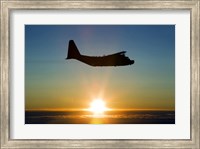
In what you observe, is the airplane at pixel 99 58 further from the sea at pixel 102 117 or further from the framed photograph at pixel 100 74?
the sea at pixel 102 117

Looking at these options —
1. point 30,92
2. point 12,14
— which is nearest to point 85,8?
Answer: point 12,14

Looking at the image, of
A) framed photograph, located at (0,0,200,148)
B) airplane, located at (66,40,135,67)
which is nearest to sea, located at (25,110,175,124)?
framed photograph, located at (0,0,200,148)

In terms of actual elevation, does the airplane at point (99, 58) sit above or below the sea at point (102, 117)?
above

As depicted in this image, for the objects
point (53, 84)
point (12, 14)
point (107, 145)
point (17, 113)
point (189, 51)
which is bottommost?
point (107, 145)

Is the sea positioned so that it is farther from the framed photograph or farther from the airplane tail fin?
the airplane tail fin

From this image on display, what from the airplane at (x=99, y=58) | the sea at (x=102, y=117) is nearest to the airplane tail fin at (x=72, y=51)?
the airplane at (x=99, y=58)

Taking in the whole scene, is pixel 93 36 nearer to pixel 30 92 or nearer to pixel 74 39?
pixel 74 39
